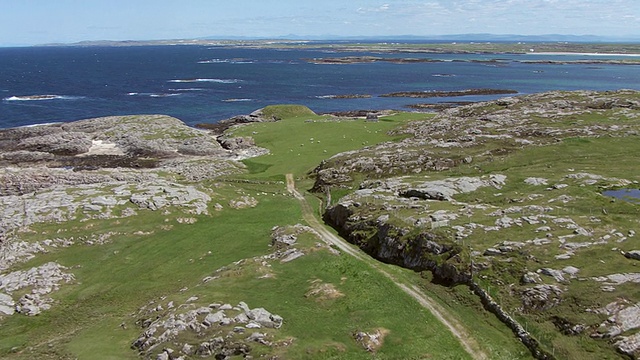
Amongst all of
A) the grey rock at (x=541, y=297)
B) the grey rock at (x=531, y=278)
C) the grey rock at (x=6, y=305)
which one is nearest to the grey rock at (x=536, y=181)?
the grey rock at (x=531, y=278)

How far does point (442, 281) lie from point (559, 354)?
9357mm

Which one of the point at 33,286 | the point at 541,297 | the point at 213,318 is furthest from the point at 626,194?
the point at 33,286

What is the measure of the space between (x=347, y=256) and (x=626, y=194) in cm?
2818

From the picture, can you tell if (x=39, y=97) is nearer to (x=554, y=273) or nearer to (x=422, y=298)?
(x=422, y=298)

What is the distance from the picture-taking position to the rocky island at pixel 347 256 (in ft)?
85.9

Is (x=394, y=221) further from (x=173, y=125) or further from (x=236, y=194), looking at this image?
(x=173, y=125)

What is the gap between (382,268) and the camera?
3500 cm

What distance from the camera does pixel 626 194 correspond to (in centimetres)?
4344

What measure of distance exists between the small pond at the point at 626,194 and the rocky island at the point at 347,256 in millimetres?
780

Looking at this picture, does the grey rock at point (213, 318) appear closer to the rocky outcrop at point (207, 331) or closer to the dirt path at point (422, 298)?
the rocky outcrop at point (207, 331)

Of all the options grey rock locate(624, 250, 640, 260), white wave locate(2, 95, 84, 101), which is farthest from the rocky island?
white wave locate(2, 95, 84, 101)

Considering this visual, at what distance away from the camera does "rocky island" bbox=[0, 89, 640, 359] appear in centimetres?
2619

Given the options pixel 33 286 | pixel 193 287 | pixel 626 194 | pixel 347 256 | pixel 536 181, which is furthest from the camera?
pixel 536 181

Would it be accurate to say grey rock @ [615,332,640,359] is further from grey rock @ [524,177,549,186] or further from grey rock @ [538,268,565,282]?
grey rock @ [524,177,549,186]
